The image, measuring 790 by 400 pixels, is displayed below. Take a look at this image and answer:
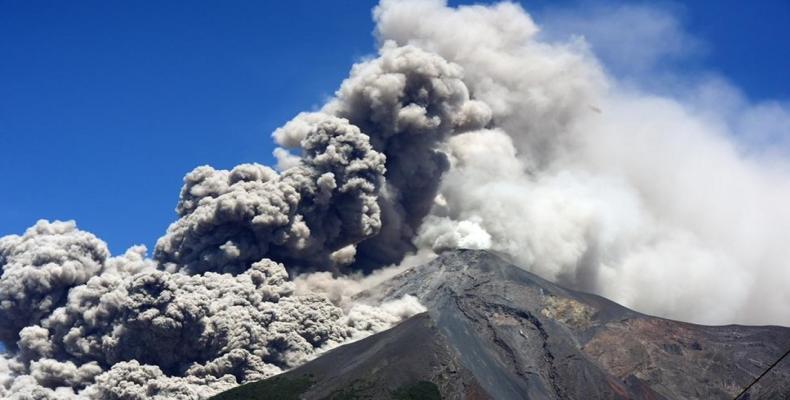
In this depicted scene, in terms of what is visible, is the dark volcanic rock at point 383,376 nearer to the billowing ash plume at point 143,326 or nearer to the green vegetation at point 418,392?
the green vegetation at point 418,392

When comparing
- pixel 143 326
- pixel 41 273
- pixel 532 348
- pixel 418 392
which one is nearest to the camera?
pixel 418 392

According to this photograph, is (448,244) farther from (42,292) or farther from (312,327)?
(42,292)

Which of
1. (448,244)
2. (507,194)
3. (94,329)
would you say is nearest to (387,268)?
(448,244)

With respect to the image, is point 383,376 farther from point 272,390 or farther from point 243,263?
point 243,263

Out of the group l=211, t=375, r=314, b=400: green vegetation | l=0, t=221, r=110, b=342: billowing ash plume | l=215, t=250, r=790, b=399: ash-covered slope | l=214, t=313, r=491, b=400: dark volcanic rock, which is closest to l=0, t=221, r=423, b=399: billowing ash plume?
l=0, t=221, r=110, b=342: billowing ash plume

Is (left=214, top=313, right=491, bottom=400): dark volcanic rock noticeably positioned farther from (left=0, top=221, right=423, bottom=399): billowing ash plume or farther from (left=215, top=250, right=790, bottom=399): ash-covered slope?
(left=0, top=221, right=423, bottom=399): billowing ash plume

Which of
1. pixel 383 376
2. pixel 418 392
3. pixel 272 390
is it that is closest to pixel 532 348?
pixel 418 392
